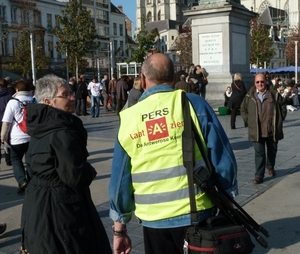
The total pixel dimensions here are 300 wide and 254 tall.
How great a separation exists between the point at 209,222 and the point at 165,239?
405 mm

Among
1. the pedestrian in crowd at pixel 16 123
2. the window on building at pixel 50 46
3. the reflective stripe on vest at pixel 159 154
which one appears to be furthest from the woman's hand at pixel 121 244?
the window on building at pixel 50 46

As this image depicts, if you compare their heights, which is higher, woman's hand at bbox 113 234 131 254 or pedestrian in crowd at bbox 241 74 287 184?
pedestrian in crowd at bbox 241 74 287 184

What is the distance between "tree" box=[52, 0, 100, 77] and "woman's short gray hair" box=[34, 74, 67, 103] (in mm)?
32281

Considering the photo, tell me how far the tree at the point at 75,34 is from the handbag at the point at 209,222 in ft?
109

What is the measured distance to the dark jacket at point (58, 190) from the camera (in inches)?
127

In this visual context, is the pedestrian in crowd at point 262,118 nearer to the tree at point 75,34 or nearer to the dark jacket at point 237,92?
the dark jacket at point 237,92

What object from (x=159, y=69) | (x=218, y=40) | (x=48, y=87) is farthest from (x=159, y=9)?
(x=159, y=69)

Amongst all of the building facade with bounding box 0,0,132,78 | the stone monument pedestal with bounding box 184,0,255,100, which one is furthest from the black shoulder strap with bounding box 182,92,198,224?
the building facade with bounding box 0,0,132,78

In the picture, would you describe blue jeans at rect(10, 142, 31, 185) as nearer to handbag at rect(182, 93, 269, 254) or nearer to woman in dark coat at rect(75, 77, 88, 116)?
handbag at rect(182, 93, 269, 254)

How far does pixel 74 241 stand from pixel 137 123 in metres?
0.95

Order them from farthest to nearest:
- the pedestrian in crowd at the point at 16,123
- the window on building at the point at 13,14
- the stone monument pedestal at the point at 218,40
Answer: the window on building at the point at 13,14, the stone monument pedestal at the point at 218,40, the pedestrian in crowd at the point at 16,123

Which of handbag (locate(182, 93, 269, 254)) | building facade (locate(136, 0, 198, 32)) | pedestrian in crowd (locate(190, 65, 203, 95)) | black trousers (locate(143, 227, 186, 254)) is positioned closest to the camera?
handbag (locate(182, 93, 269, 254))

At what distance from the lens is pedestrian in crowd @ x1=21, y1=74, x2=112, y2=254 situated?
322 cm

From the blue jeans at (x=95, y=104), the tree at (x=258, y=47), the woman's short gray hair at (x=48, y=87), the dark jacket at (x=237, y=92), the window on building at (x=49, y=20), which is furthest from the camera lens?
the window on building at (x=49, y=20)
